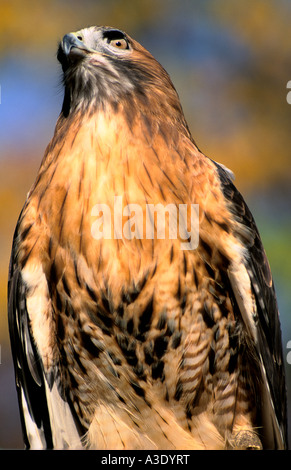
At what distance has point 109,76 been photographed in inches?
67.2

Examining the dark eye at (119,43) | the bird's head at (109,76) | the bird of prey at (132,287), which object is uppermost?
the dark eye at (119,43)

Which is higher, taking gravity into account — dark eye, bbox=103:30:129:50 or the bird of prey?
dark eye, bbox=103:30:129:50

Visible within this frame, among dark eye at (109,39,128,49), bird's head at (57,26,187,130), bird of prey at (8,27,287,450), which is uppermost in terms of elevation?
dark eye at (109,39,128,49)

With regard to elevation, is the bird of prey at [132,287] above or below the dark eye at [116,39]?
below

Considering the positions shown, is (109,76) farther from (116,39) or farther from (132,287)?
(132,287)

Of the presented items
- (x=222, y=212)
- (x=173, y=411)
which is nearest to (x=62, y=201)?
(x=222, y=212)

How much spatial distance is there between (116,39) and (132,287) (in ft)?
2.52

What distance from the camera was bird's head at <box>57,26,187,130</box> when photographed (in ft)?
5.47

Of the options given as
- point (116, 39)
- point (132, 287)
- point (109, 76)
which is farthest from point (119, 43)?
point (132, 287)

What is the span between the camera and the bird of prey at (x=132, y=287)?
152 cm

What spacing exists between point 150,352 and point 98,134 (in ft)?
2.00

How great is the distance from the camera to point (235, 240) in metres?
1.59

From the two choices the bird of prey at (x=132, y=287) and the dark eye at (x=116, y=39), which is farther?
the dark eye at (x=116, y=39)

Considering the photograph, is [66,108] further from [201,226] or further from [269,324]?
[269,324]
